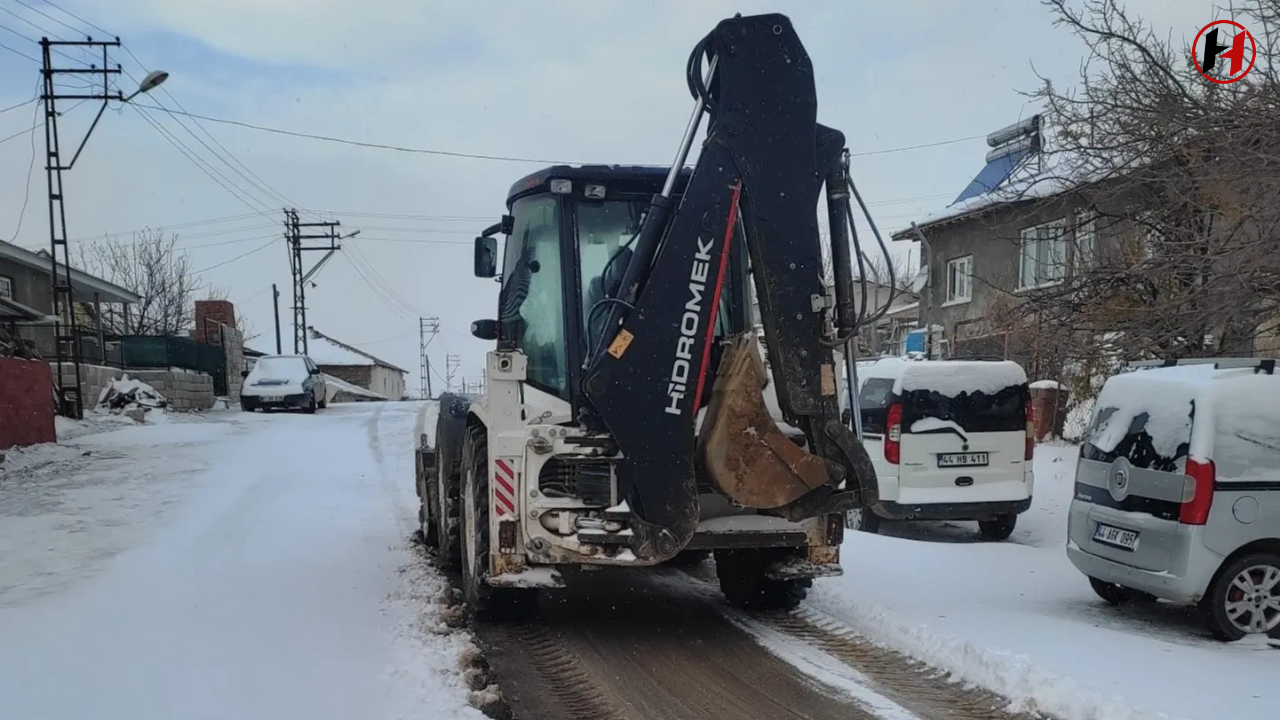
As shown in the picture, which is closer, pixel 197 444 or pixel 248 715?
pixel 248 715

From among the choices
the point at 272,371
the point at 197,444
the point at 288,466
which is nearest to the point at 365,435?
the point at 197,444

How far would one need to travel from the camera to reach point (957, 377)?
9.71m

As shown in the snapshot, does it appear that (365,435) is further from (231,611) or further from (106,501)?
(231,611)

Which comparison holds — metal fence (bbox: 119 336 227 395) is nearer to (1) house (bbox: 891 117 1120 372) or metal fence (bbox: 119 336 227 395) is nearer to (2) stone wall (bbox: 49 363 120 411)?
(2) stone wall (bbox: 49 363 120 411)

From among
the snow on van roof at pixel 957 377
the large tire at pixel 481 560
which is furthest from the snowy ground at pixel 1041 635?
the large tire at pixel 481 560

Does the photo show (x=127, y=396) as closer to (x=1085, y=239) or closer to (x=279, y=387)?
(x=279, y=387)

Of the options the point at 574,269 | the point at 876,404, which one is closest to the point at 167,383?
the point at 876,404

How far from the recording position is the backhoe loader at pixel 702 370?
17.7 feet

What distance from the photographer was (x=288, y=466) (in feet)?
45.4

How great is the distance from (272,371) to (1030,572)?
20.5 metres

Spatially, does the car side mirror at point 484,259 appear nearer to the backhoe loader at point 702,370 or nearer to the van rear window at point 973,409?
the backhoe loader at point 702,370

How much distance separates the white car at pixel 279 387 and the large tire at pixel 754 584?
1914cm

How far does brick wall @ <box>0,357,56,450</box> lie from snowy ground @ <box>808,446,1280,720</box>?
1145cm

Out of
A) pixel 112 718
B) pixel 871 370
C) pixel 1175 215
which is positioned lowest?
pixel 112 718
